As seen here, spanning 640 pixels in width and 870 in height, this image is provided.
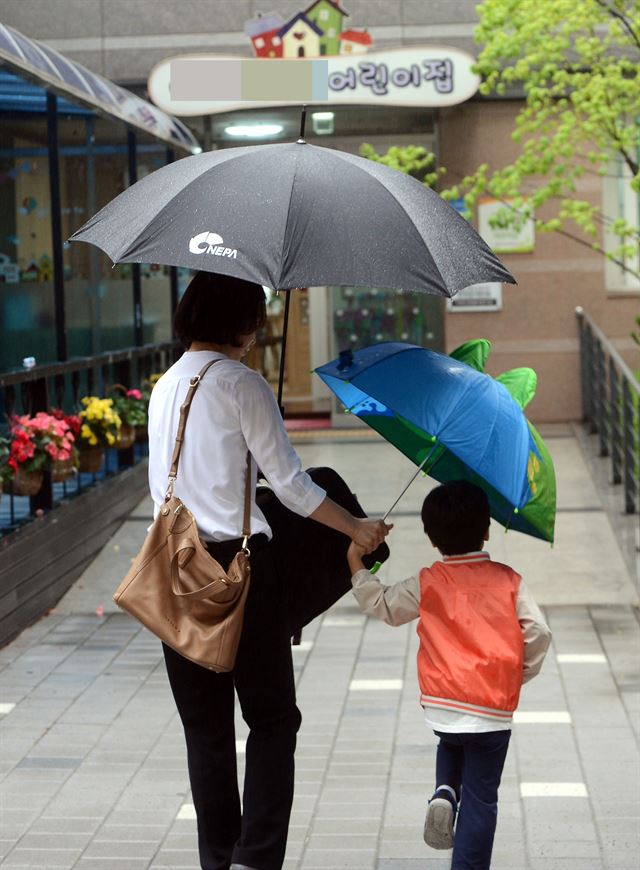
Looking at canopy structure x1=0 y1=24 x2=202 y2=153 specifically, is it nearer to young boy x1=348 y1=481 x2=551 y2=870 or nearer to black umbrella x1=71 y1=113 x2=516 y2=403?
black umbrella x1=71 y1=113 x2=516 y2=403

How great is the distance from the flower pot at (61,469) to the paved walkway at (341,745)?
0.69 meters

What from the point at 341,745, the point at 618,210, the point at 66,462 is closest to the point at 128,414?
the point at 66,462

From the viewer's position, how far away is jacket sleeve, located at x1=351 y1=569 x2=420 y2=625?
3646mm

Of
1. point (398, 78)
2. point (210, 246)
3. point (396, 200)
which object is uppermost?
point (398, 78)

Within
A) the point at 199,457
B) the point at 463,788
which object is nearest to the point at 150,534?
the point at 199,457

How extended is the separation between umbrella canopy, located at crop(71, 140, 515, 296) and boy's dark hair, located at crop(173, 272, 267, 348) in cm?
17

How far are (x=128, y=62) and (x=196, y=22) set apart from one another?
77 cm

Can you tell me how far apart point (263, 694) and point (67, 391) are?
5.80m

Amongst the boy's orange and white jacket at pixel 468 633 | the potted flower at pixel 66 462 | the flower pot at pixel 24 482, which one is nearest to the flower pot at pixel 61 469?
the potted flower at pixel 66 462

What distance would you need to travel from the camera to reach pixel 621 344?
44.9ft

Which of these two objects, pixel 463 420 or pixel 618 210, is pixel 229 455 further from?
pixel 618 210

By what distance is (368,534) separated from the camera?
3.67 m

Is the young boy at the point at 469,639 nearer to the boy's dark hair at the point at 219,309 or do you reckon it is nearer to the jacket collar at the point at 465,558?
the jacket collar at the point at 465,558

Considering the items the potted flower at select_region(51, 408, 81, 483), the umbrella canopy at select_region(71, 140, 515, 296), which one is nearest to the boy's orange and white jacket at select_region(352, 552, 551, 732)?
the umbrella canopy at select_region(71, 140, 515, 296)
